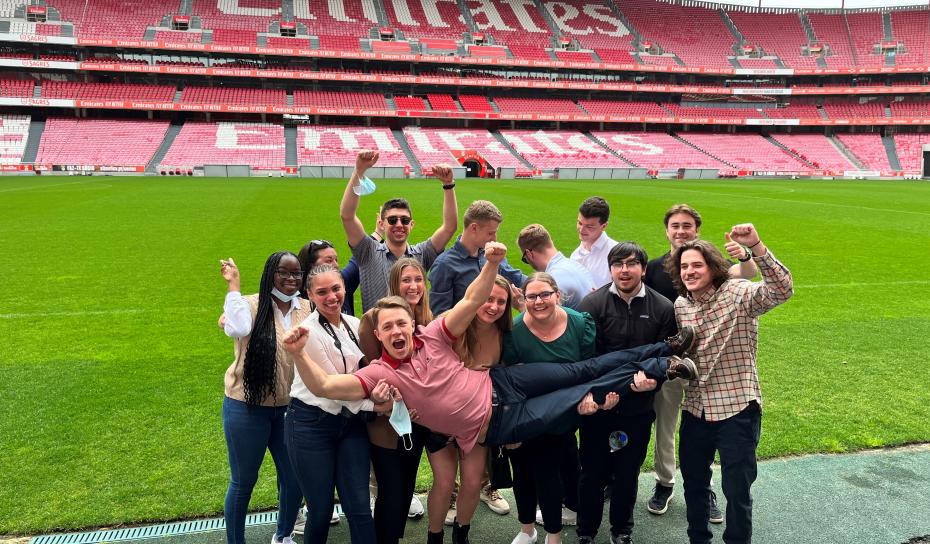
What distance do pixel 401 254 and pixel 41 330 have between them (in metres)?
6.09

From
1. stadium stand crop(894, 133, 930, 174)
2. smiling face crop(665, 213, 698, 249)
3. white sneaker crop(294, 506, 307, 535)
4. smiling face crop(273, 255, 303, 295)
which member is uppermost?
stadium stand crop(894, 133, 930, 174)

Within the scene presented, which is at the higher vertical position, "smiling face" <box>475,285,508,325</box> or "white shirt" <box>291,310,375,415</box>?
"smiling face" <box>475,285,508,325</box>

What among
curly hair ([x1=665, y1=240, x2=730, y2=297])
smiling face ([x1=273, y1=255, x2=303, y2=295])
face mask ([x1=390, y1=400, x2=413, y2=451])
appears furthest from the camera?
curly hair ([x1=665, y1=240, x2=730, y2=297])

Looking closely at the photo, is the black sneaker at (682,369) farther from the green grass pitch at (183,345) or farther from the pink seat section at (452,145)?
the pink seat section at (452,145)

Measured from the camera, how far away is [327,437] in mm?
2982

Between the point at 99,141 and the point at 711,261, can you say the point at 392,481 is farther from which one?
the point at 99,141

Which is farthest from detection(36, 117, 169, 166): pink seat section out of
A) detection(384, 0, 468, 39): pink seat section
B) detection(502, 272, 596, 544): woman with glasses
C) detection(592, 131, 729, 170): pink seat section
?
detection(502, 272, 596, 544): woman with glasses

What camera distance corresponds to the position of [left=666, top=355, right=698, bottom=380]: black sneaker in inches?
121

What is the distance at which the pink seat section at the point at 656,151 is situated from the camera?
46.9 metres

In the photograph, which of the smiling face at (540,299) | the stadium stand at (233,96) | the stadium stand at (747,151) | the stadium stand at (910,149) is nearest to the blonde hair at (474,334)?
the smiling face at (540,299)

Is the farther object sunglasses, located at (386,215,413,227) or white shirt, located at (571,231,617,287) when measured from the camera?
white shirt, located at (571,231,617,287)

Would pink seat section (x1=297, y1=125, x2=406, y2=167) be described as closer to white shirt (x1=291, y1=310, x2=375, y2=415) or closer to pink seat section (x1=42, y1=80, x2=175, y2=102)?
pink seat section (x1=42, y1=80, x2=175, y2=102)

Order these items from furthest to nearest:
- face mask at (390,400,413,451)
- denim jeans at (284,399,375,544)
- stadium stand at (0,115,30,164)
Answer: stadium stand at (0,115,30,164), denim jeans at (284,399,375,544), face mask at (390,400,413,451)

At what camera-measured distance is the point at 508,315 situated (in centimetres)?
330
